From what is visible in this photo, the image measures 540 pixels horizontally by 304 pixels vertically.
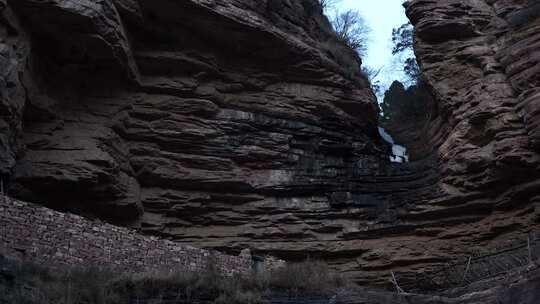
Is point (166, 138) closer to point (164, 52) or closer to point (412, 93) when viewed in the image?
point (164, 52)

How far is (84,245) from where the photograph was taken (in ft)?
49.2

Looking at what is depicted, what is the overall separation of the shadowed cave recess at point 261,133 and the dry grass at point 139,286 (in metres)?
4.65

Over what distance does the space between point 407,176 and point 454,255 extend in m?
3.48

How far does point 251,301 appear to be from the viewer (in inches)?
506

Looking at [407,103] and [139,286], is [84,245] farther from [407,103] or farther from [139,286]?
[407,103]

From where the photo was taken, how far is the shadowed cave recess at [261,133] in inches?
708

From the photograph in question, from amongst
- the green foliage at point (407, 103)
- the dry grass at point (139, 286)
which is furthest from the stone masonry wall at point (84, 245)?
the green foliage at point (407, 103)

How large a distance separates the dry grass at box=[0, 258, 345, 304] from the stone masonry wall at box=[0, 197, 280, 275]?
907mm

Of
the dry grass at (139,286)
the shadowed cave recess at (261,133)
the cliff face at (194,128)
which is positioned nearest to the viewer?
the dry grass at (139,286)

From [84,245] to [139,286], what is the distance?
8.36 feet

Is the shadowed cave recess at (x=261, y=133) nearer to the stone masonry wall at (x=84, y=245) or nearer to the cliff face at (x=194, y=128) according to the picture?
the cliff face at (x=194, y=128)

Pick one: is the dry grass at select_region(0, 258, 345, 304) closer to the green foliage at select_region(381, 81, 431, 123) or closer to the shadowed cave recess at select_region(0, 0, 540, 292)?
the shadowed cave recess at select_region(0, 0, 540, 292)

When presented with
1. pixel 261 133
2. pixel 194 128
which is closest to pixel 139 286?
pixel 194 128

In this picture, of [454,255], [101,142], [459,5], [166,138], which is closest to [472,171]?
[454,255]
